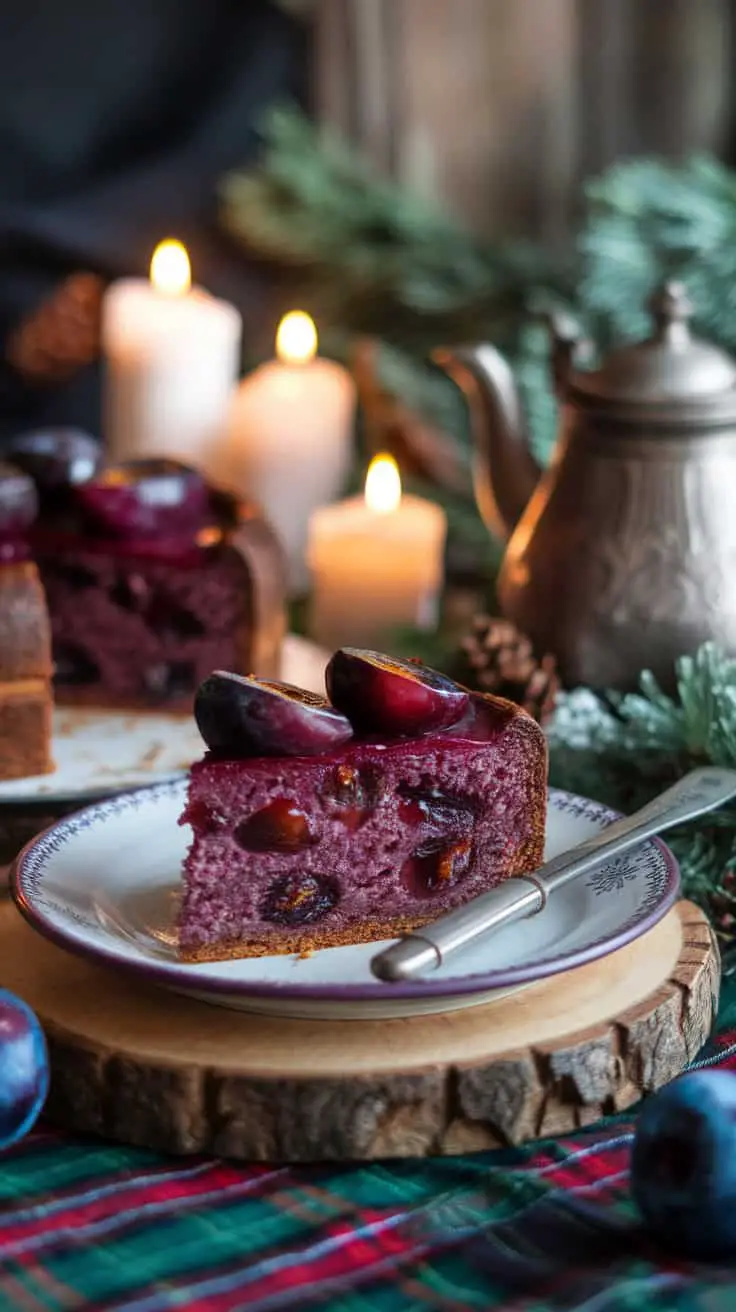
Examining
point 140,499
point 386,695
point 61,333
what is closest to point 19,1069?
point 386,695

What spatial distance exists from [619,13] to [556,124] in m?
0.21

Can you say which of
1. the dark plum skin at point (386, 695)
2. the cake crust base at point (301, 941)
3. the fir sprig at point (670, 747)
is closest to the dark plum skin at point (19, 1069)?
the cake crust base at point (301, 941)

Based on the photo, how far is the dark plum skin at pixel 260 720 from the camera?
4.20 ft

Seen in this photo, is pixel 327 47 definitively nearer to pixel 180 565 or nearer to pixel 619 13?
pixel 619 13

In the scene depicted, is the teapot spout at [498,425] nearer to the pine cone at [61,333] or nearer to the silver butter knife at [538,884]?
the silver butter knife at [538,884]

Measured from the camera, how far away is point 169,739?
1.89 metres

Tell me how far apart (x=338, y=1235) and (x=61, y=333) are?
6.58 feet

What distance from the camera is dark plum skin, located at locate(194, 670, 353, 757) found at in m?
1.28

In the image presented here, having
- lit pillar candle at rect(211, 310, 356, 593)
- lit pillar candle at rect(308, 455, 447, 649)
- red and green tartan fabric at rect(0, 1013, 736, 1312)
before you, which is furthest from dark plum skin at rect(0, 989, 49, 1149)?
lit pillar candle at rect(211, 310, 356, 593)

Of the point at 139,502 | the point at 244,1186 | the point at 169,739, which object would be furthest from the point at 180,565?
the point at 244,1186

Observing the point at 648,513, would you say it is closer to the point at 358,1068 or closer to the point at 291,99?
the point at 358,1068

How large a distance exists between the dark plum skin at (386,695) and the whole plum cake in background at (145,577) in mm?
719

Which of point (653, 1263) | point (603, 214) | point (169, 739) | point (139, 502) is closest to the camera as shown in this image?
point (653, 1263)

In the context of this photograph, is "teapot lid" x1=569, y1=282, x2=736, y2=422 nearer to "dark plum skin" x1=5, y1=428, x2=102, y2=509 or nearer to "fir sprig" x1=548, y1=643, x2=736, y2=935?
"fir sprig" x1=548, y1=643, x2=736, y2=935
